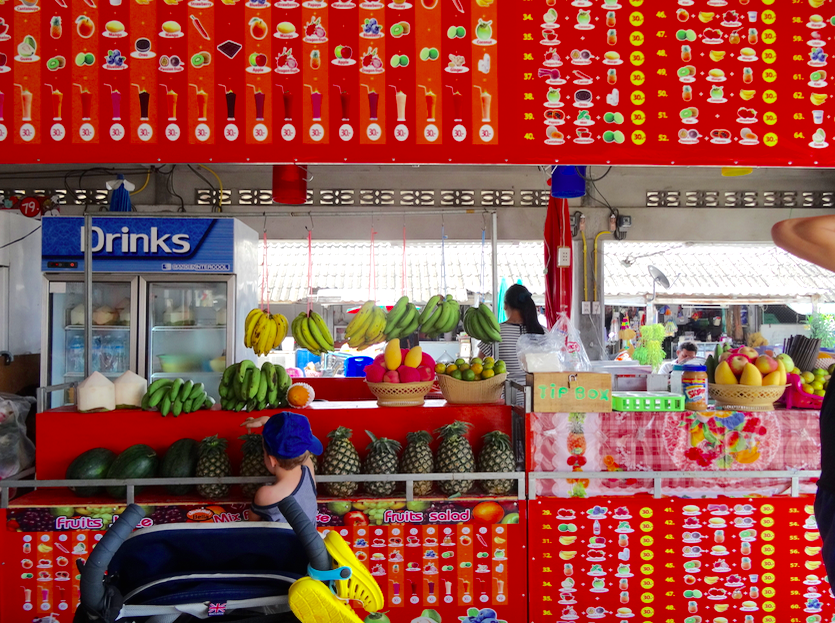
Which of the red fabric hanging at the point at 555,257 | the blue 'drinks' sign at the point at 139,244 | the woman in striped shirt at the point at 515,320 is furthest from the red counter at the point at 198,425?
the red fabric hanging at the point at 555,257

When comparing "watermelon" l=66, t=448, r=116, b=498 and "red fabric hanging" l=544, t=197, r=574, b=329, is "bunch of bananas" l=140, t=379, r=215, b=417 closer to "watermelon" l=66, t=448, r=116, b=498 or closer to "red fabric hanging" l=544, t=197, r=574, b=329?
"watermelon" l=66, t=448, r=116, b=498

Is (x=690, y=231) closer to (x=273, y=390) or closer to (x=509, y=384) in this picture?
(x=509, y=384)

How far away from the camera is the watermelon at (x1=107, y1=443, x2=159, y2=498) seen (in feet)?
11.3

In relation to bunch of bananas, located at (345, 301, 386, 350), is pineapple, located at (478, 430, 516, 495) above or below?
below

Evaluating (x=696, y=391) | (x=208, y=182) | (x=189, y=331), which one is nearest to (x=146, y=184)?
(x=208, y=182)

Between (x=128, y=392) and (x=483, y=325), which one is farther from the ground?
(x=483, y=325)

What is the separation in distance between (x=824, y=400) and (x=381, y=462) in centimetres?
213

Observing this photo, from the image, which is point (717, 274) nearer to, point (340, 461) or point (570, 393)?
point (570, 393)

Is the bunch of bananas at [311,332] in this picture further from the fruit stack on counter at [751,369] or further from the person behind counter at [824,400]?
the person behind counter at [824,400]

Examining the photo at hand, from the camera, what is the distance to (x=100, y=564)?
4.92ft

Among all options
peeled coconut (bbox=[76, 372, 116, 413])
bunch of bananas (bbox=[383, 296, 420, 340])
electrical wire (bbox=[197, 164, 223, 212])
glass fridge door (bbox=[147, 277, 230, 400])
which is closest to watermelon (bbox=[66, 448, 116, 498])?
peeled coconut (bbox=[76, 372, 116, 413])

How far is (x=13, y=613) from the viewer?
3393 mm

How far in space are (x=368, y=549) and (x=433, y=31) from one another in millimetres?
2579

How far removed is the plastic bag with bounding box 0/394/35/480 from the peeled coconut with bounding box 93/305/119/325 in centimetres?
227
